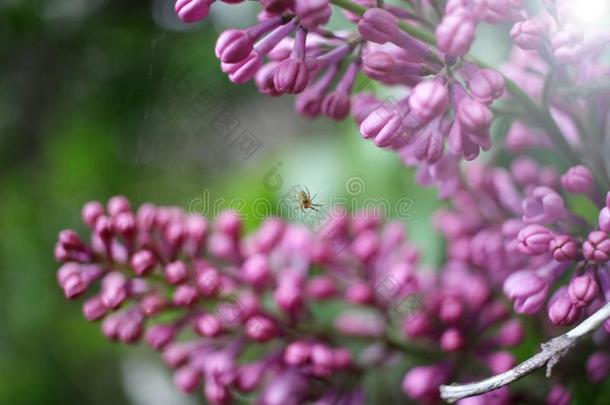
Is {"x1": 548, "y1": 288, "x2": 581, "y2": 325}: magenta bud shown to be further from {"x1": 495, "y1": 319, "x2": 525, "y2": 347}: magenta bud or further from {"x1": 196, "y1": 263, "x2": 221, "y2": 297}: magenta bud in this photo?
{"x1": 196, "y1": 263, "x2": 221, "y2": 297}: magenta bud

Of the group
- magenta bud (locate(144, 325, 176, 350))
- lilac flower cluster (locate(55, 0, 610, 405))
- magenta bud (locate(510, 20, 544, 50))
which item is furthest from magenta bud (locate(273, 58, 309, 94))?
magenta bud (locate(144, 325, 176, 350))

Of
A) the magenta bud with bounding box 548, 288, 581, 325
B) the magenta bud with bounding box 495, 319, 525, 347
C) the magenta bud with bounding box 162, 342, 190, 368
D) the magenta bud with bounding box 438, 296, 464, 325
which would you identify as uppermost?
the magenta bud with bounding box 548, 288, 581, 325

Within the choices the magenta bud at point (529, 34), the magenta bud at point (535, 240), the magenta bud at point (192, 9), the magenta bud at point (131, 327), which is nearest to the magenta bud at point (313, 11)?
the magenta bud at point (192, 9)

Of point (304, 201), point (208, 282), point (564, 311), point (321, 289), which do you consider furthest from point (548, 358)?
point (321, 289)

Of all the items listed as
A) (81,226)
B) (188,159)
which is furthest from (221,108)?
(81,226)

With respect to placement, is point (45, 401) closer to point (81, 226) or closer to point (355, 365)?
point (81, 226)

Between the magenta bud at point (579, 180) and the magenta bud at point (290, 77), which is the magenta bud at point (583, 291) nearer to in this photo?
the magenta bud at point (579, 180)

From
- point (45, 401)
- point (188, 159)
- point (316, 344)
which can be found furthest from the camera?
point (45, 401)
